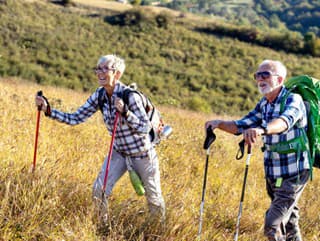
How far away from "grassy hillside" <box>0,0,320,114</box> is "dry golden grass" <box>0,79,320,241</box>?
1637 centimetres

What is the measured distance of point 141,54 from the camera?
3403 cm

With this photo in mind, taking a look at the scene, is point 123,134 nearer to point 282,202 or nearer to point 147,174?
point 147,174

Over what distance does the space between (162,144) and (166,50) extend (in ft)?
95.0

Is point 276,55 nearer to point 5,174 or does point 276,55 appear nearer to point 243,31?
point 243,31

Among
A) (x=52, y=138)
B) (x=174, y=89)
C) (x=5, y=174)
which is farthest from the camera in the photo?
(x=174, y=89)

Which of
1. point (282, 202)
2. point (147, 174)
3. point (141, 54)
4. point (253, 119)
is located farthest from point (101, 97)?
point (141, 54)

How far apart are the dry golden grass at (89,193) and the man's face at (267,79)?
129 cm

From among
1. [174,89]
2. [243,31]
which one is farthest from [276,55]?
[174,89]

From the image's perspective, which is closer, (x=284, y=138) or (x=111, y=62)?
(x=284, y=138)

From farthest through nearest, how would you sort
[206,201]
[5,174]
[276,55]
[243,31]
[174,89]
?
[243,31], [276,55], [174,89], [206,201], [5,174]

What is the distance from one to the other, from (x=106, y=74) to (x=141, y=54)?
99.4 feet

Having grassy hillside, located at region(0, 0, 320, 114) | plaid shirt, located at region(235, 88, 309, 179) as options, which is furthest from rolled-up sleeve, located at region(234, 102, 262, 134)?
grassy hillside, located at region(0, 0, 320, 114)

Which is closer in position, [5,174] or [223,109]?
[5,174]

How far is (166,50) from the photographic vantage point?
117ft
